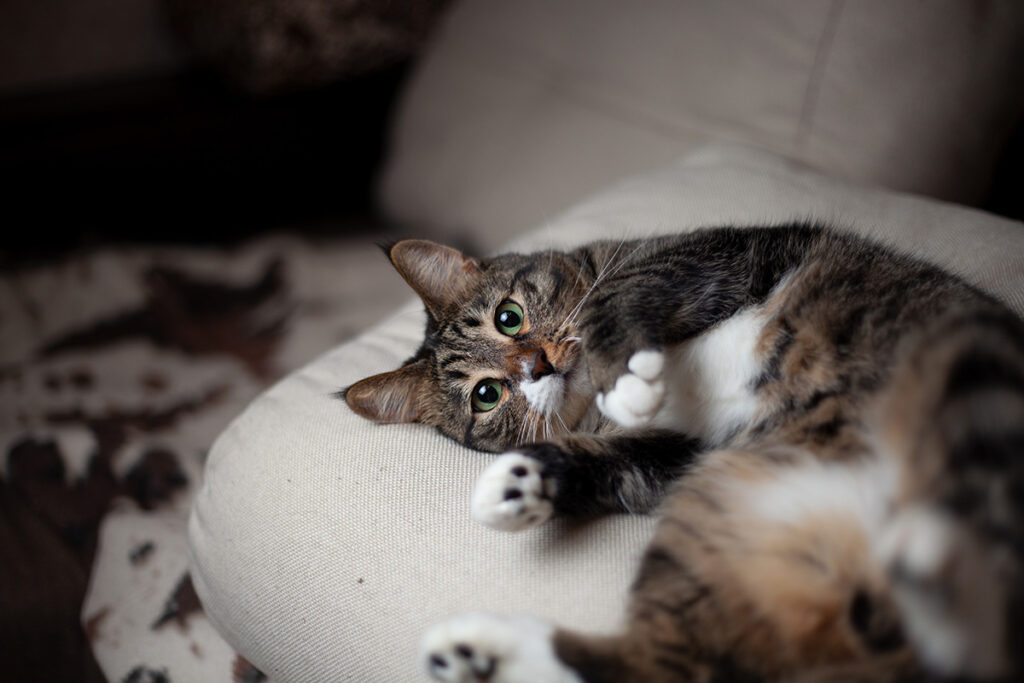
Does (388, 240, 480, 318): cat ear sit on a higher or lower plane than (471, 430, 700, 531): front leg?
higher

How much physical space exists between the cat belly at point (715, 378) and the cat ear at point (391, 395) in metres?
0.40

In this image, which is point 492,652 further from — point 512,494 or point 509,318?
point 509,318

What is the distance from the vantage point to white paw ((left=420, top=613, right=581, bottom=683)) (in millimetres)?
762

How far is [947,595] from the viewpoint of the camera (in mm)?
579

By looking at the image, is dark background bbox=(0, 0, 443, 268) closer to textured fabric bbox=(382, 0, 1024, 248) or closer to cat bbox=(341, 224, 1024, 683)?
textured fabric bbox=(382, 0, 1024, 248)

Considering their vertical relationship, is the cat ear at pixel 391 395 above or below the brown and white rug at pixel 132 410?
above

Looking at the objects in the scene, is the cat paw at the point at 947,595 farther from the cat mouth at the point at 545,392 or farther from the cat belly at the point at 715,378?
the cat mouth at the point at 545,392

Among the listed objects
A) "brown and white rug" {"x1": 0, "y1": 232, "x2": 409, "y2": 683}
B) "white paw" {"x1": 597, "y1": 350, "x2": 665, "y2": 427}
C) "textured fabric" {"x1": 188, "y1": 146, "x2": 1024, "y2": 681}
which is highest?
"white paw" {"x1": 597, "y1": 350, "x2": 665, "y2": 427}

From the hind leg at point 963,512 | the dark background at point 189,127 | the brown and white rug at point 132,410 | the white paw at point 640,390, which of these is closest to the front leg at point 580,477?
the white paw at point 640,390

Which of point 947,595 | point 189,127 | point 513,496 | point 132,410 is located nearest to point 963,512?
point 947,595

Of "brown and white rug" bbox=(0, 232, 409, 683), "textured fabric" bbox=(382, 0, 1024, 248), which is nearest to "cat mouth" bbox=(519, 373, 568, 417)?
"brown and white rug" bbox=(0, 232, 409, 683)

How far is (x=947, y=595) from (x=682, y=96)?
57.3 inches

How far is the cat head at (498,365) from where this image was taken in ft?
3.58

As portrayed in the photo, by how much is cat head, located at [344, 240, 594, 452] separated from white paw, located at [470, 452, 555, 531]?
8.1 inches
